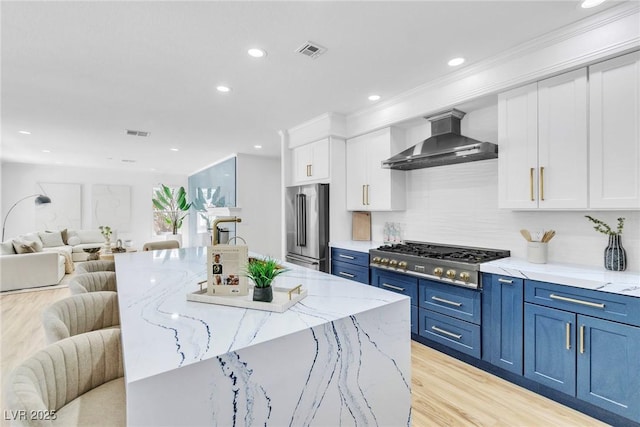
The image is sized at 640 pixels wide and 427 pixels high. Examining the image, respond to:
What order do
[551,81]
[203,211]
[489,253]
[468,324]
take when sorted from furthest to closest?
[203,211], [489,253], [468,324], [551,81]

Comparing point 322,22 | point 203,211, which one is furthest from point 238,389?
point 203,211

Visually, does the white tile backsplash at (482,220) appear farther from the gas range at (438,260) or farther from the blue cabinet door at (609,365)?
the blue cabinet door at (609,365)

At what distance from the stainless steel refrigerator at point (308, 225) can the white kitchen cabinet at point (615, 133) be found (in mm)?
2589

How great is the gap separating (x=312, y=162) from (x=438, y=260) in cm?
219

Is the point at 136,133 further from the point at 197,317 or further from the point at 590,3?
the point at 590,3

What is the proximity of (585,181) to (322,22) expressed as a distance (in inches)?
82.1

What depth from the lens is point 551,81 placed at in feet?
7.55

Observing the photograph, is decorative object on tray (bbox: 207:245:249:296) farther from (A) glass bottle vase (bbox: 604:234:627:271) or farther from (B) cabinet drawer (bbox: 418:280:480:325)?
(A) glass bottle vase (bbox: 604:234:627:271)

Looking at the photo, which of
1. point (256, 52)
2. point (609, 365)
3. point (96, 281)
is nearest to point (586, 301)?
point (609, 365)

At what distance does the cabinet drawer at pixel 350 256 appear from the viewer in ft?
11.4

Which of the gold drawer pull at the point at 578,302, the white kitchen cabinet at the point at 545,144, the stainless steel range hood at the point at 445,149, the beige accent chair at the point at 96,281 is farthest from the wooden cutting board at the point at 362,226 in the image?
the beige accent chair at the point at 96,281

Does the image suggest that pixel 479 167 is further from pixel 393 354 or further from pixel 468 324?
pixel 393 354

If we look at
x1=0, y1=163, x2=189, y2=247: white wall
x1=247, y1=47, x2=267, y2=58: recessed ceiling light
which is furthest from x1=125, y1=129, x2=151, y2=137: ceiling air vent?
x1=0, y1=163, x2=189, y2=247: white wall

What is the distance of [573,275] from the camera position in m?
2.03
